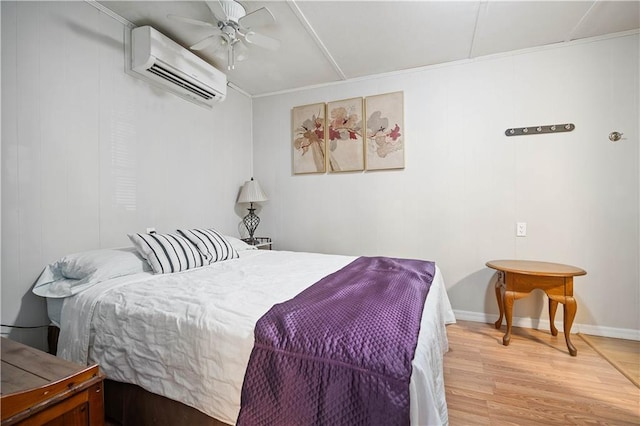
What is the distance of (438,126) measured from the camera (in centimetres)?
281

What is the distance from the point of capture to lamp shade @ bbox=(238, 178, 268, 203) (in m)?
3.19

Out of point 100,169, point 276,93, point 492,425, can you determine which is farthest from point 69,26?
point 492,425

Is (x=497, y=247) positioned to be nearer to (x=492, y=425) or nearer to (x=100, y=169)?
(x=492, y=425)

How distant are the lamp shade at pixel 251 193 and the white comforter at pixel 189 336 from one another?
1.63 metres

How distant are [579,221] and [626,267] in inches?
18.9

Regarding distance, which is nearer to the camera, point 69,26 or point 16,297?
point 16,297

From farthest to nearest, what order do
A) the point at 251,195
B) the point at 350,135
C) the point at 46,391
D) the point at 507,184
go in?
1. the point at 251,195
2. the point at 350,135
3. the point at 507,184
4. the point at 46,391

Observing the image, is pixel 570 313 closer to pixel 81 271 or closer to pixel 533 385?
pixel 533 385

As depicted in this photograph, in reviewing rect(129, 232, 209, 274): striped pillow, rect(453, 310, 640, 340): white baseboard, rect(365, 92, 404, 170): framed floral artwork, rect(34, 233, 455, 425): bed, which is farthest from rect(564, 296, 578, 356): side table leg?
rect(129, 232, 209, 274): striped pillow

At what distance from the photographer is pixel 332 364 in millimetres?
874

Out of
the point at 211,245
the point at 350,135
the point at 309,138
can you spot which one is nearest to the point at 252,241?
the point at 211,245

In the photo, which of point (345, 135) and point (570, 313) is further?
point (345, 135)

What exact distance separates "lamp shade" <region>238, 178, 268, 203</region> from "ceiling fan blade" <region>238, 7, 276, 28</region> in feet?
5.53

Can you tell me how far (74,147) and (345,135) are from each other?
2.30m
